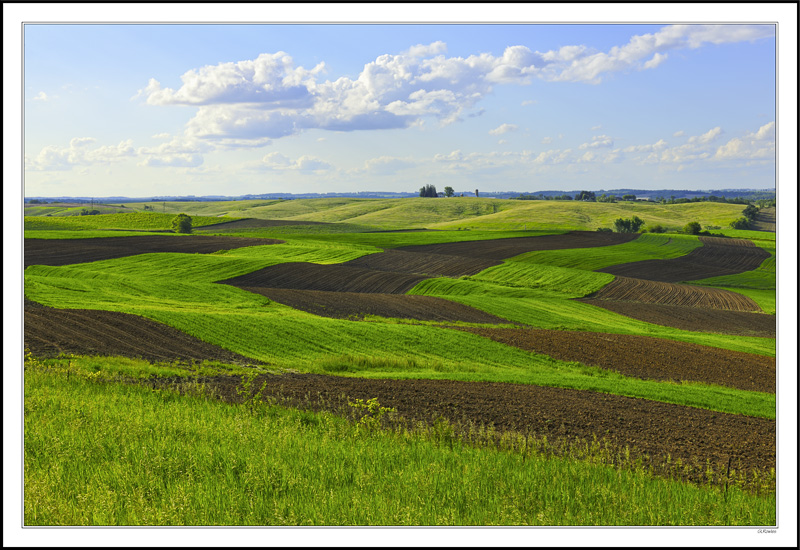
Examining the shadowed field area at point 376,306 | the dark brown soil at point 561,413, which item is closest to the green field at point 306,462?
the dark brown soil at point 561,413

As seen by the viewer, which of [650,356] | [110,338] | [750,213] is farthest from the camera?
[750,213]

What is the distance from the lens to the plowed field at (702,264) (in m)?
78.0

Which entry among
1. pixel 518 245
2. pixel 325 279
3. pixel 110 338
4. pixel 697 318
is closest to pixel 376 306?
pixel 325 279

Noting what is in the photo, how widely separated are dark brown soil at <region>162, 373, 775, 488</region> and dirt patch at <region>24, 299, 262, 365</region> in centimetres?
563

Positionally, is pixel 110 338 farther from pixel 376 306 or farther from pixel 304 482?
pixel 376 306

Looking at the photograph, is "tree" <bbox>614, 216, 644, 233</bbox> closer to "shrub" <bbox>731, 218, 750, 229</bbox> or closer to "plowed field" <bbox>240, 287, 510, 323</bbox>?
"shrub" <bbox>731, 218, 750, 229</bbox>

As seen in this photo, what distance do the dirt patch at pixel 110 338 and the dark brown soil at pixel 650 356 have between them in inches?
637

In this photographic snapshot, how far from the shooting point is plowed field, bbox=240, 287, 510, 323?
41.6 meters

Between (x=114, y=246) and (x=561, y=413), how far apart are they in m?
69.1

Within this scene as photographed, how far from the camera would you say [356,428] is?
11.4 meters

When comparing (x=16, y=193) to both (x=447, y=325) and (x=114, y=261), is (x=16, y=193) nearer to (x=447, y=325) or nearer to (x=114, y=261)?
(x=447, y=325)

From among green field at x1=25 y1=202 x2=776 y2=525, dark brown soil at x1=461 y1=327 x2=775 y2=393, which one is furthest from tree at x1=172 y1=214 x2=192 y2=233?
dark brown soil at x1=461 y1=327 x2=775 y2=393

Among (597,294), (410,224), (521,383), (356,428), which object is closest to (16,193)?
(356,428)

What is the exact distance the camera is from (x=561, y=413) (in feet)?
53.2
